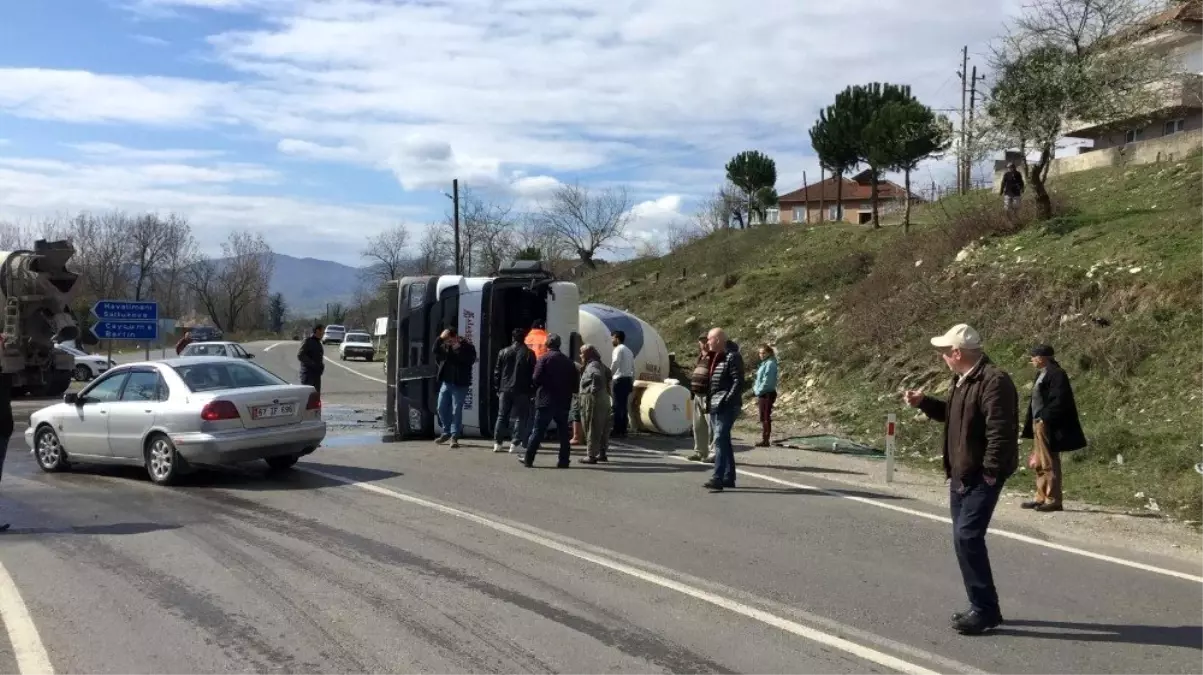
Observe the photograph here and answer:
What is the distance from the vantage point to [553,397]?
11859 millimetres

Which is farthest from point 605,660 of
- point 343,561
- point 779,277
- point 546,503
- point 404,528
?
point 779,277

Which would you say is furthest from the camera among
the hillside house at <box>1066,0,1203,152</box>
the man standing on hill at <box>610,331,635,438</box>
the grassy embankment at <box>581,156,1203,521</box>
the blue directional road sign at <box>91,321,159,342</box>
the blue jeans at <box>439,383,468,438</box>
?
the hillside house at <box>1066,0,1203,152</box>

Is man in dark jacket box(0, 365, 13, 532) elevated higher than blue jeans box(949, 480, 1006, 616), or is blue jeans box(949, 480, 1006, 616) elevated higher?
man in dark jacket box(0, 365, 13, 532)

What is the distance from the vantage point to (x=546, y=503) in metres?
9.57

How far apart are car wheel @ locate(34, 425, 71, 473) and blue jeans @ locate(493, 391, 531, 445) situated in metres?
5.34

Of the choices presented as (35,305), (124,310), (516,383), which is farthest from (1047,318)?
(124,310)

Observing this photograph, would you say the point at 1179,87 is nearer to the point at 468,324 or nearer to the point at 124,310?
the point at 468,324

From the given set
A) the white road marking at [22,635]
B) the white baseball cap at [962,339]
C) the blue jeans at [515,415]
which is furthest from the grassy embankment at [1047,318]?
the white road marking at [22,635]

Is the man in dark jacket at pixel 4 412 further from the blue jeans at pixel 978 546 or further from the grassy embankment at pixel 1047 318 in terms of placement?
the grassy embankment at pixel 1047 318

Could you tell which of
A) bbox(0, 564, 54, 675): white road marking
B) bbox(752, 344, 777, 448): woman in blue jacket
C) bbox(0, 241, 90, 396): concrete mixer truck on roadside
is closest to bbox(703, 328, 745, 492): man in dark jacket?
bbox(752, 344, 777, 448): woman in blue jacket

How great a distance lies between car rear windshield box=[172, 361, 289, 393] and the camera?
422 inches

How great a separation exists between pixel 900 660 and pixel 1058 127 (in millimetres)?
21336

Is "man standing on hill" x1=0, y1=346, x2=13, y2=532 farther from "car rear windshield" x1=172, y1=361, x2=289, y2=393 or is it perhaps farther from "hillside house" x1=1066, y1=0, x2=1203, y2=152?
"hillside house" x1=1066, y1=0, x2=1203, y2=152

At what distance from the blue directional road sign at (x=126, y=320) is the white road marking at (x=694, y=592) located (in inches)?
756
